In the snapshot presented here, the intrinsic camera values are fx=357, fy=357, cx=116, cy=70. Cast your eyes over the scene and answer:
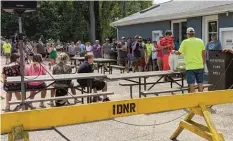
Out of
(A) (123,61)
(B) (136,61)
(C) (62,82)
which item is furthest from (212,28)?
(C) (62,82)

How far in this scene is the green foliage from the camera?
3875cm

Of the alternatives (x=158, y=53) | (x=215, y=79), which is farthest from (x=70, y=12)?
(x=215, y=79)

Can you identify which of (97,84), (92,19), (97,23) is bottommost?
(97,84)

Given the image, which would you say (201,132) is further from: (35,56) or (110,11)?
(110,11)

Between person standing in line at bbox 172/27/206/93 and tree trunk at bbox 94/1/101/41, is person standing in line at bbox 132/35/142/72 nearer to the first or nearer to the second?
person standing in line at bbox 172/27/206/93

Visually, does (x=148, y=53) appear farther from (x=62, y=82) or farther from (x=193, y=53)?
(x=62, y=82)

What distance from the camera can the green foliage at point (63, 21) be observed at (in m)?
38.8

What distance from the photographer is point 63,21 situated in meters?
39.8

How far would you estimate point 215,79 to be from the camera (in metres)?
9.32

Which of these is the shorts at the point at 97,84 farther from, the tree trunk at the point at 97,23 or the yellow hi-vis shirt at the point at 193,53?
the tree trunk at the point at 97,23

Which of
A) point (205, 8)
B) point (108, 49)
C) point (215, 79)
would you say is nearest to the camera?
point (215, 79)

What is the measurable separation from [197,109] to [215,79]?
448 centimetres

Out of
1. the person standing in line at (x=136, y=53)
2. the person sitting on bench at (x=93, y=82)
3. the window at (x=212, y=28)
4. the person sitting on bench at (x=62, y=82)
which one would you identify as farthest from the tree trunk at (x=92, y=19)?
the person sitting on bench at (x=62, y=82)

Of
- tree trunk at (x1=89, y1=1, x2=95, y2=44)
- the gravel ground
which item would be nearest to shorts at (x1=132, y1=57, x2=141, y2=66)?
the gravel ground
